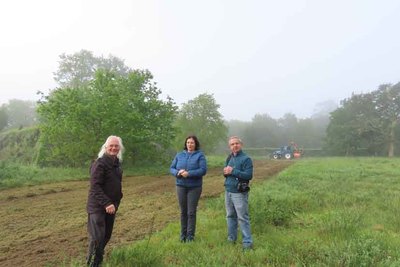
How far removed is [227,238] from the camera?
6555 millimetres

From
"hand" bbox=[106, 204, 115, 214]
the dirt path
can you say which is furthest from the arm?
"hand" bbox=[106, 204, 115, 214]

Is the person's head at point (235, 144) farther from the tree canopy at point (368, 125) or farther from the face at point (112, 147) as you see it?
the tree canopy at point (368, 125)

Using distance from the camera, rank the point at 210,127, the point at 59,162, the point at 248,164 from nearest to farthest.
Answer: the point at 248,164 → the point at 59,162 → the point at 210,127

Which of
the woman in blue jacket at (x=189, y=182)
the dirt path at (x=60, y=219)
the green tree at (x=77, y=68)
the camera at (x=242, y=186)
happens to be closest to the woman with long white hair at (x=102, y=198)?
the dirt path at (x=60, y=219)

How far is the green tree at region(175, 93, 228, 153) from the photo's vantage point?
126 ft

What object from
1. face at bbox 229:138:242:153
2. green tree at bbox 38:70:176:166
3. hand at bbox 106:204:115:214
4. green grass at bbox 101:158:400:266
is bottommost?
green grass at bbox 101:158:400:266

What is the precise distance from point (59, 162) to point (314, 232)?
18.0 m

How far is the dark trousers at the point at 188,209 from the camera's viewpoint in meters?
6.52

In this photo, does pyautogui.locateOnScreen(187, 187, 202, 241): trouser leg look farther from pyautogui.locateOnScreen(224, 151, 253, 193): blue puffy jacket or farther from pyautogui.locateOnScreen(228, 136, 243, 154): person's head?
pyautogui.locateOnScreen(228, 136, 243, 154): person's head

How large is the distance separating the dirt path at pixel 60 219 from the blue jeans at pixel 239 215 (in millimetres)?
1356

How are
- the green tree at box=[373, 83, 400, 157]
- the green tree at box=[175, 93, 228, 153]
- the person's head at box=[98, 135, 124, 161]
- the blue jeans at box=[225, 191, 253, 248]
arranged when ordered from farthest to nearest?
1. the green tree at box=[373, 83, 400, 157]
2. the green tree at box=[175, 93, 228, 153]
3. the blue jeans at box=[225, 191, 253, 248]
4. the person's head at box=[98, 135, 124, 161]

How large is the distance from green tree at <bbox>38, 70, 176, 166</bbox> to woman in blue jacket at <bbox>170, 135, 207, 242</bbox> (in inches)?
498

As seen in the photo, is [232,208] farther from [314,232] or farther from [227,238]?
[314,232]

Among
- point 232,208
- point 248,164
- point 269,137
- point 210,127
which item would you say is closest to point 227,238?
point 232,208
